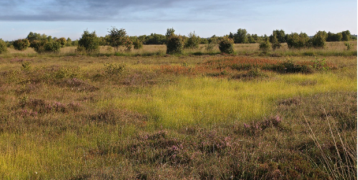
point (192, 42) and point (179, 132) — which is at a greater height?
point (192, 42)

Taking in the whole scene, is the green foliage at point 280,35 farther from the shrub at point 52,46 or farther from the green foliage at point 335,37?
the shrub at point 52,46

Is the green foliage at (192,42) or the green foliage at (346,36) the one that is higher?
the green foliage at (346,36)

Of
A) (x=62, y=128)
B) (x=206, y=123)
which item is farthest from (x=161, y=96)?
(x=62, y=128)

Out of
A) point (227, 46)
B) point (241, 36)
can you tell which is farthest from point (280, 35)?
point (227, 46)

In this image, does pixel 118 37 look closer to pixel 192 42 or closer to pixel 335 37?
pixel 192 42

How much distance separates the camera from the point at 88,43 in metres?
35.2

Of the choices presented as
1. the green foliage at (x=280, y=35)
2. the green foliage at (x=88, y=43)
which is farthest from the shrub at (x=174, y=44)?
the green foliage at (x=280, y=35)

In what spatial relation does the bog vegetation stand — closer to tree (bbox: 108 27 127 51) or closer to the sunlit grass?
the sunlit grass

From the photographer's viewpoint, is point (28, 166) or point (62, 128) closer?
point (28, 166)

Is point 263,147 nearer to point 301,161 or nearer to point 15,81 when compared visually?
point 301,161

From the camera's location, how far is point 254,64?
17891mm

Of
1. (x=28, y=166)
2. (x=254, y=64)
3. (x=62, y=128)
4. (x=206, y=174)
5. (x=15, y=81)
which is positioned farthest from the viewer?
(x=254, y=64)

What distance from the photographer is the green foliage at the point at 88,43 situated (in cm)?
3516

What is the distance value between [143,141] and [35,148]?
1949 millimetres
